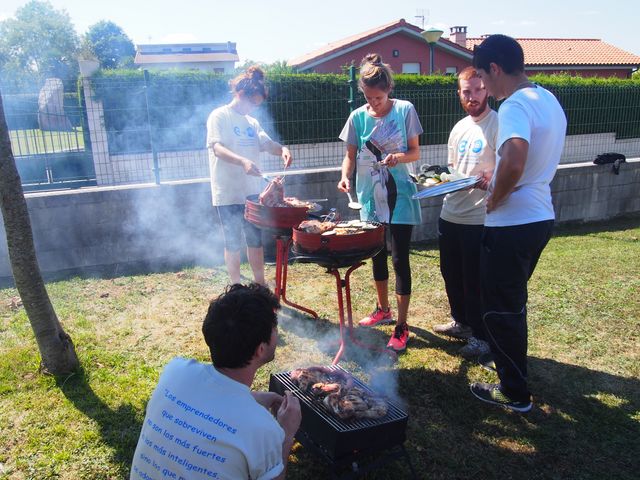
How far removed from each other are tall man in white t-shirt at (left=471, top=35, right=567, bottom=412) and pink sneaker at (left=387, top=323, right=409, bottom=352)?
3.10 feet

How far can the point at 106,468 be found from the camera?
2688mm

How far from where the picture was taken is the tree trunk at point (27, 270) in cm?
324

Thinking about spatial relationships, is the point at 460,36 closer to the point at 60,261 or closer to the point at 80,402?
the point at 60,261

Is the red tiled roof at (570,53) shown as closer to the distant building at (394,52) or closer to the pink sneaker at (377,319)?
the distant building at (394,52)

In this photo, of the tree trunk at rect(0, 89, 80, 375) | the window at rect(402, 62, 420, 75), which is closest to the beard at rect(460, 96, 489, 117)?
the tree trunk at rect(0, 89, 80, 375)

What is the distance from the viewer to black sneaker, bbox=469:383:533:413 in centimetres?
316

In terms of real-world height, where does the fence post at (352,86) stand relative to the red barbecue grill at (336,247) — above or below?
above

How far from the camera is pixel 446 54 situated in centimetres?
2991

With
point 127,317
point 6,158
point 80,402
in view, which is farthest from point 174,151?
point 80,402

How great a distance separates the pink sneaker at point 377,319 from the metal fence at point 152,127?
3.52m

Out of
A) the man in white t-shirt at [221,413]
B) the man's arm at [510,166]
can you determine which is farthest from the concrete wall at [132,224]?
the man in white t-shirt at [221,413]

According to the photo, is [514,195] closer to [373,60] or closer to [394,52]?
[373,60]

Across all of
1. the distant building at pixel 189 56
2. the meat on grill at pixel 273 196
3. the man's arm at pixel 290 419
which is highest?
the distant building at pixel 189 56

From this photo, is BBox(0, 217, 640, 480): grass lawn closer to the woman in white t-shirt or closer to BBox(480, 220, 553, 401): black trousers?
BBox(480, 220, 553, 401): black trousers
